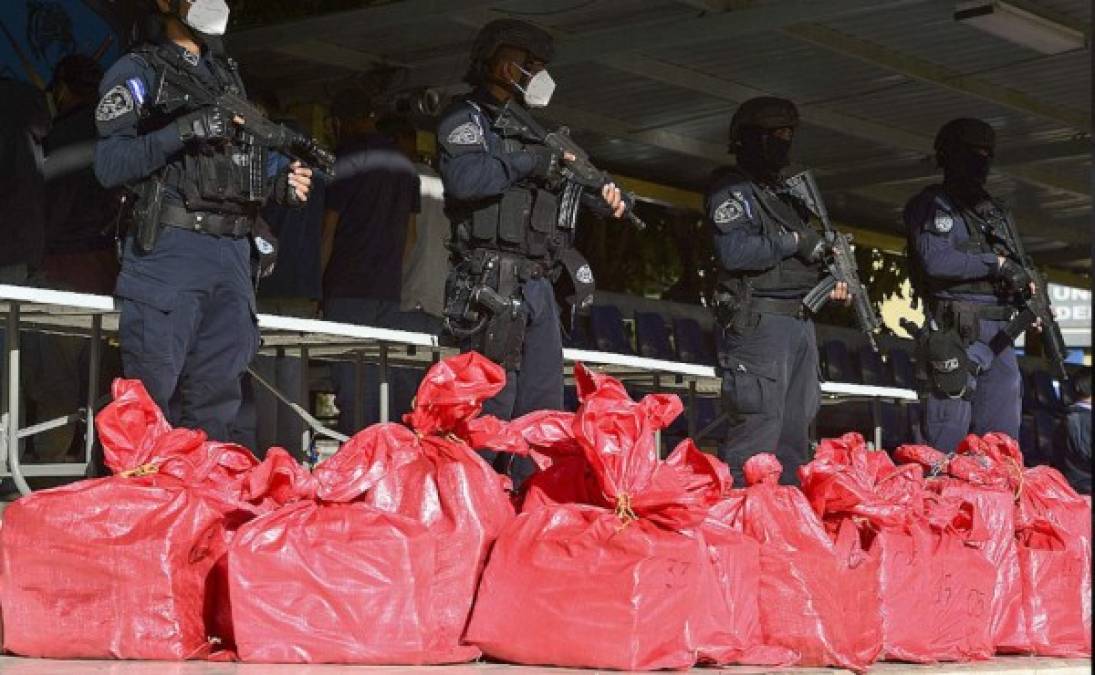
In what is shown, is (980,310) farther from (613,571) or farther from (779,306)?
(613,571)

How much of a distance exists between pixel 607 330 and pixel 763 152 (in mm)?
5937

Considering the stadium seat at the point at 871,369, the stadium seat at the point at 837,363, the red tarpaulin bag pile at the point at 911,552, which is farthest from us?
the stadium seat at the point at 871,369

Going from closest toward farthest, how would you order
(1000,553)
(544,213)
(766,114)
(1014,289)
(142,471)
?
(142,471) < (1000,553) < (544,213) < (766,114) < (1014,289)

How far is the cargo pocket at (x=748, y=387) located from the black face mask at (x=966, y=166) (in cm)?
183

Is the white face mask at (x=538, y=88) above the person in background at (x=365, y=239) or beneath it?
above

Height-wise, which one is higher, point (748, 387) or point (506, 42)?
point (506, 42)

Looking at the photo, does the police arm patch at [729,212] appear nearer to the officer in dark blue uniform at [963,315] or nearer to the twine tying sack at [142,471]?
the officer in dark blue uniform at [963,315]

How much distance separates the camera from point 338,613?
14.5 ft

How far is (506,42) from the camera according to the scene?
21.3ft

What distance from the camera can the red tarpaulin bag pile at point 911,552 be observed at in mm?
5324

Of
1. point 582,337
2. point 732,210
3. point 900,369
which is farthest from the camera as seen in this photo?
point 900,369

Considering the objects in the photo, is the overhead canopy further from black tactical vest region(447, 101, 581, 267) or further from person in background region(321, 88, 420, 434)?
black tactical vest region(447, 101, 581, 267)

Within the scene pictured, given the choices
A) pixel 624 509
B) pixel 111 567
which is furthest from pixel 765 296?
pixel 111 567

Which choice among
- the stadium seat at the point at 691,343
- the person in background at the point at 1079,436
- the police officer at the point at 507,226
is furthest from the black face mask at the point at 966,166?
the person in background at the point at 1079,436
